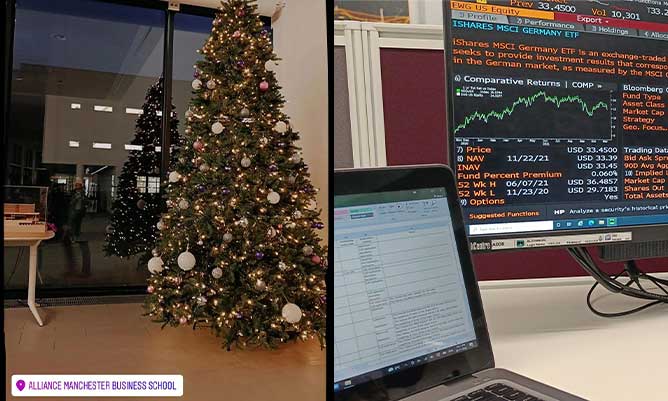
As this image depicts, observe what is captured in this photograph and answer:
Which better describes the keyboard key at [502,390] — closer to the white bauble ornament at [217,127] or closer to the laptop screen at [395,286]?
the laptop screen at [395,286]

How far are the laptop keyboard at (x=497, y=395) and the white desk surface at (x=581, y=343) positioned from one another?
6 centimetres

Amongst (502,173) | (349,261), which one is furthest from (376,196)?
(502,173)

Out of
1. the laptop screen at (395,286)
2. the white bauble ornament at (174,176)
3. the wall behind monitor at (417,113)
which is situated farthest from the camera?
the wall behind monitor at (417,113)

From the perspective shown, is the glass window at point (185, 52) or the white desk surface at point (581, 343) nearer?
the white desk surface at point (581, 343)

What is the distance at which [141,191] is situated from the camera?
2.04 feet

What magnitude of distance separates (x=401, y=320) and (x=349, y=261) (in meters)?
0.07

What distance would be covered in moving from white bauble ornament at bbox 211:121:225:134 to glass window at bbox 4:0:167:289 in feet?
0.23

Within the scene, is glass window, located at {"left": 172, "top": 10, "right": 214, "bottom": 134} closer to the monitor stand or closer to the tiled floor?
the tiled floor

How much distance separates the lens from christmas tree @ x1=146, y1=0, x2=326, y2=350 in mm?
543

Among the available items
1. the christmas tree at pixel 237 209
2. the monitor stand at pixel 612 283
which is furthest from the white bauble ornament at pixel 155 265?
the monitor stand at pixel 612 283

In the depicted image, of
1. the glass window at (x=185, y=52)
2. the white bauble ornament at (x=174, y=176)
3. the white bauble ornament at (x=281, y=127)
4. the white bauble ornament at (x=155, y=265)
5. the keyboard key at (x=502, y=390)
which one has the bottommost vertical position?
the keyboard key at (x=502, y=390)

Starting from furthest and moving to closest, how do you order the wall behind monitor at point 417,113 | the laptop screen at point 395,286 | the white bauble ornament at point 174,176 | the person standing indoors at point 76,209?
the wall behind monitor at point 417,113 → the white bauble ornament at point 174,176 → the person standing indoors at point 76,209 → the laptop screen at point 395,286

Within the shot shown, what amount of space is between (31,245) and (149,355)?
158 millimetres

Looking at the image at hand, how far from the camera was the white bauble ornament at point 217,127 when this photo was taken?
0.60 m
